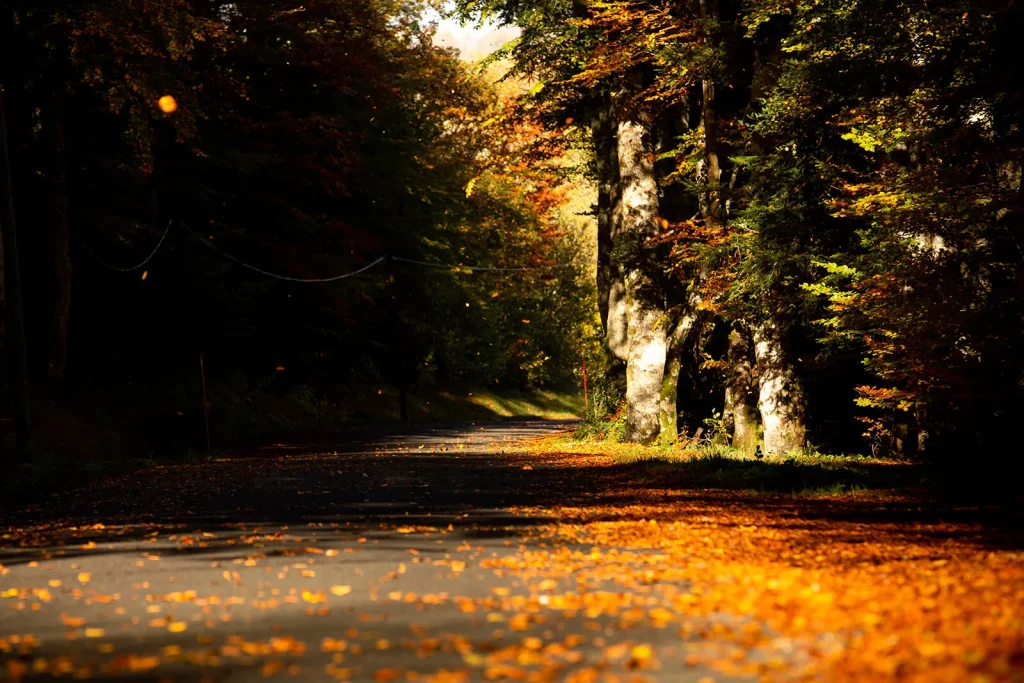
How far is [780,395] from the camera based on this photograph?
22.4 m

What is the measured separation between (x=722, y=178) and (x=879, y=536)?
13.8 m

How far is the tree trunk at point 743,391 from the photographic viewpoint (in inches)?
951

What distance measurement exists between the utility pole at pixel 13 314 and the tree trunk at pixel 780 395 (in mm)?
12442

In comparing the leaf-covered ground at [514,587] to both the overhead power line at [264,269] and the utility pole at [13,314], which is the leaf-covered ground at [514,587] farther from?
the overhead power line at [264,269]

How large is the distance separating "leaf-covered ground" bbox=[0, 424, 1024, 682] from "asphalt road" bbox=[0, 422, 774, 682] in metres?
0.03

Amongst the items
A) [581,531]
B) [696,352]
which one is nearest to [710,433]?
[696,352]

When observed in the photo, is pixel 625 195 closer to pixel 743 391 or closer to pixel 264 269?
pixel 743 391

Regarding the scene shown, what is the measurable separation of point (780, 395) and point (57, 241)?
16.4 meters

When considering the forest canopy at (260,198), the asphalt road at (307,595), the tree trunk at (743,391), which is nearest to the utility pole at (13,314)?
the forest canopy at (260,198)

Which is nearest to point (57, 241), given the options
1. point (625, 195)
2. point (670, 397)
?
point (625, 195)

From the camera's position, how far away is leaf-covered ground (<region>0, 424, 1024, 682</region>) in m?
6.20

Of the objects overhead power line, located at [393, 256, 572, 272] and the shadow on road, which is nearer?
the shadow on road

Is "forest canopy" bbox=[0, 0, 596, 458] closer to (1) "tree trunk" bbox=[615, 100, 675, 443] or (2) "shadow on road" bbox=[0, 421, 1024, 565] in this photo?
(1) "tree trunk" bbox=[615, 100, 675, 443]

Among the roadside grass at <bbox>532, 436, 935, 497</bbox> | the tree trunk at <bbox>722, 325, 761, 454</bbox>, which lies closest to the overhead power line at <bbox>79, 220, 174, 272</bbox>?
the roadside grass at <bbox>532, 436, 935, 497</bbox>
